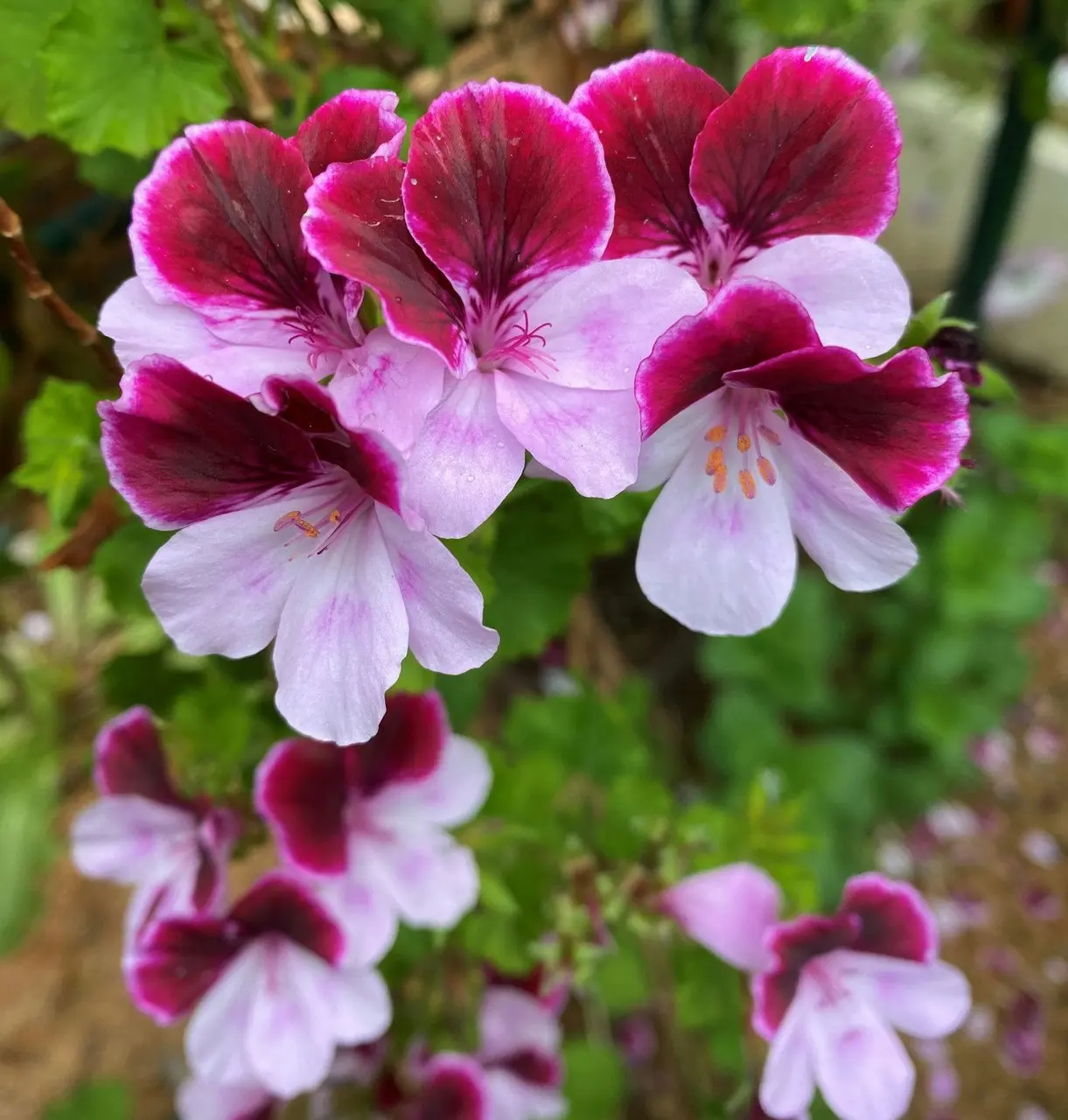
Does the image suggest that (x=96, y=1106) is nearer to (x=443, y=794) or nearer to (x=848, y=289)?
(x=443, y=794)

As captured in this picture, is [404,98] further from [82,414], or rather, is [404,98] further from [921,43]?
[921,43]

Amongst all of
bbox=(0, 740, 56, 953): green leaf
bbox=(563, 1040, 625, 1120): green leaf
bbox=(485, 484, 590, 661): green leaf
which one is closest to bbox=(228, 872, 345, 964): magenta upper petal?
bbox=(485, 484, 590, 661): green leaf

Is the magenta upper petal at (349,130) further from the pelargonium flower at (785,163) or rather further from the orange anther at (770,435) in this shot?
the orange anther at (770,435)

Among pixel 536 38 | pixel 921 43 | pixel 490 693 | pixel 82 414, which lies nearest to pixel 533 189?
pixel 82 414

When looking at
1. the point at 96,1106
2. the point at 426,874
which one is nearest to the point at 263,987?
the point at 426,874

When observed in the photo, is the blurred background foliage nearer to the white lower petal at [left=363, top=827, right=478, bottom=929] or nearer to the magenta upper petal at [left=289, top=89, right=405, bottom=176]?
the white lower petal at [left=363, top=827, right=478, bottom=929]

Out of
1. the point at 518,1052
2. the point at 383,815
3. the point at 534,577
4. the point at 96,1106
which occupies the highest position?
the point at 534,577
